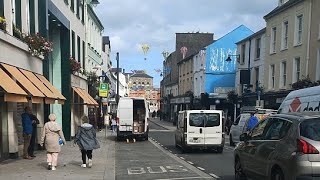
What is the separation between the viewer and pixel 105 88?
2703 cm

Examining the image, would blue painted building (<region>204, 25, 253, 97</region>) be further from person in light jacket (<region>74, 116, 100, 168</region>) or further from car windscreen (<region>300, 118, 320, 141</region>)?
car windscreen (<region>300, 118, 320, 141</region>)

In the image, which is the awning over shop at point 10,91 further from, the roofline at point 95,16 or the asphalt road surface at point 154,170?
the roofline at point 95,16

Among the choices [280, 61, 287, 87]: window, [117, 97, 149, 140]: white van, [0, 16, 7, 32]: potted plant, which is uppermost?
[0, 16, 7, 32]: potted plant

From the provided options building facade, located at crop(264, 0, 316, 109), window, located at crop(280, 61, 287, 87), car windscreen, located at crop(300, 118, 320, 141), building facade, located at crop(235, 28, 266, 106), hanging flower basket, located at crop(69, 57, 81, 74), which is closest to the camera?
car windscreen, located at crop(300, 118, 320, 141)

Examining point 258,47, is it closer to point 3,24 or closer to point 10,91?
point 3,24

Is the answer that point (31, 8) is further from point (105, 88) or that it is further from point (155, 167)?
point (105, 88)

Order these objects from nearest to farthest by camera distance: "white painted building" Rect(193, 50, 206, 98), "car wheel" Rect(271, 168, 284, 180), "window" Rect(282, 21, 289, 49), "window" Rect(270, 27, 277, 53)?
"car wheel" Rect(271, 168, 284, 180) → "window" Rect(282, 21, 289, 49) → "window" Rect(270, 27, 277, 53) → "white painted building" Rect(193, 50, 206, 98)

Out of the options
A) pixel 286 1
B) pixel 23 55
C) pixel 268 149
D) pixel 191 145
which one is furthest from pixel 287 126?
pixel 286 1

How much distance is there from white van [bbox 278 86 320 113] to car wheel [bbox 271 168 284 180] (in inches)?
121

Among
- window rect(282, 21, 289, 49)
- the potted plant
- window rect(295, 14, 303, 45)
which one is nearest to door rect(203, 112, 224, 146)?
the potted plant

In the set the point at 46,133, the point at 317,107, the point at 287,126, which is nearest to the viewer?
the point at 287,126

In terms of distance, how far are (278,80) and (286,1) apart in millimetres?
6007

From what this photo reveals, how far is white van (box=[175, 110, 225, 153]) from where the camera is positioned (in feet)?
62.0

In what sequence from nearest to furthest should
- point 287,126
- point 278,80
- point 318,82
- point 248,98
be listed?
point 287,126, point 318,82, point 278,80, point 248,98
